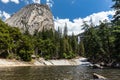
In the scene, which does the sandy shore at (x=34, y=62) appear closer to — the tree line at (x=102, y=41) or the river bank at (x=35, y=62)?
the river bank at (x=35, y=62)

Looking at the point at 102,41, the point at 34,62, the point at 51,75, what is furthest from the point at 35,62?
the point at 51,75

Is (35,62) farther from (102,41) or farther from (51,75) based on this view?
(51,75)

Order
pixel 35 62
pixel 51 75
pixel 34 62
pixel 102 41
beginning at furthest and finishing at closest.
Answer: pixel 35 62
pixel 34 62
pixel 102 41
pixel 51 75

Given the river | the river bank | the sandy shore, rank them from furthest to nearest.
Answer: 1. the river bank
2. the sandy shore
3. the river

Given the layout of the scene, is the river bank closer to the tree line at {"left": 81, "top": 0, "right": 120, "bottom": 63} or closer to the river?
the tree line at {"left": 81, "top": 0, "right": 120, "bottom": 63}

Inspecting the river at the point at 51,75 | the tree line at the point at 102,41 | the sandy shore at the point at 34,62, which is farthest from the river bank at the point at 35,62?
the river at the point at 51,75

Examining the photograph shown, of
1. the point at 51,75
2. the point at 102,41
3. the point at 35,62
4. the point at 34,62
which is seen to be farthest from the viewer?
the point at 35,62

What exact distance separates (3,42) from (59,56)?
169ft

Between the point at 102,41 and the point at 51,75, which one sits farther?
the point at 102,41

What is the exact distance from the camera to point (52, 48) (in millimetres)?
150125

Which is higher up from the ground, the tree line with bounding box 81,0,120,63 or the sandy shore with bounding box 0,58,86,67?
the tree line with bounding box 81,0,120,63

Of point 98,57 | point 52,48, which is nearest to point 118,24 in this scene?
point 98,57

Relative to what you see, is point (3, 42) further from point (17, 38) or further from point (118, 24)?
point (118, 24)

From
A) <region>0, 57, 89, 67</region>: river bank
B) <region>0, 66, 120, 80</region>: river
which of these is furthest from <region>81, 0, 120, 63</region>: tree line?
<region>0, 66, 120, 80</region>: river
